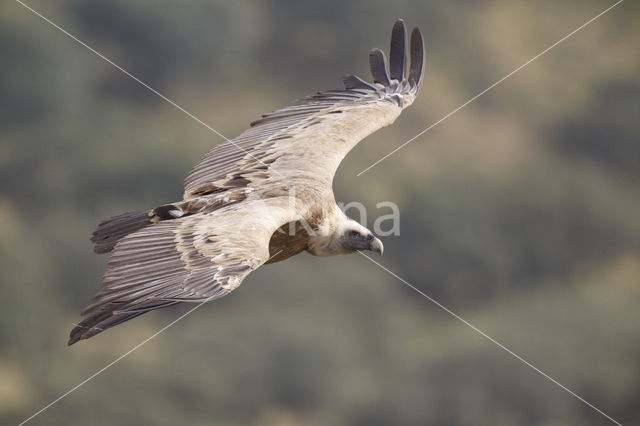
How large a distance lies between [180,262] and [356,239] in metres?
2.16

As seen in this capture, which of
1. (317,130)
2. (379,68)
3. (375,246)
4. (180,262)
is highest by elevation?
(379,68)

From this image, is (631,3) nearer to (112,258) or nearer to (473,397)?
(473,397)

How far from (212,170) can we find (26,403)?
25.8 m

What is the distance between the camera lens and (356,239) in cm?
791

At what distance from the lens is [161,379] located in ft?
102

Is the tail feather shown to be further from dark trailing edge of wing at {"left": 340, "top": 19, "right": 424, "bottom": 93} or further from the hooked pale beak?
dark trailing edge of wing at {"left": 340, "top": 19, "right": 424, "bottom": 93}

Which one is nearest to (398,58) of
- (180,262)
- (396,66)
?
(396,66)

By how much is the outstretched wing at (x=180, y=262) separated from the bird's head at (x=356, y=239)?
1.06 meters

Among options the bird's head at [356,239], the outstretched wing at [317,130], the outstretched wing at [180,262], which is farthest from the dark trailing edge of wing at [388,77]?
the outstretched wing at [180,262]

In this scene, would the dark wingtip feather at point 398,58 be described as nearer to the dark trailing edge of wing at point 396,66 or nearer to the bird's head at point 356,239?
the dark trailing edge of wing at point 396,66

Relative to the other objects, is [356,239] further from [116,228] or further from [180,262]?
[180,262]

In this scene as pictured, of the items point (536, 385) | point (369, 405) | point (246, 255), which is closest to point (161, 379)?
point (369, 405)

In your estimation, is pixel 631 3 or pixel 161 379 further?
pixel 631 3

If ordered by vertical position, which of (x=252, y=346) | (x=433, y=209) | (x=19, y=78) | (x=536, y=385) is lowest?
(x=536, y=385)
